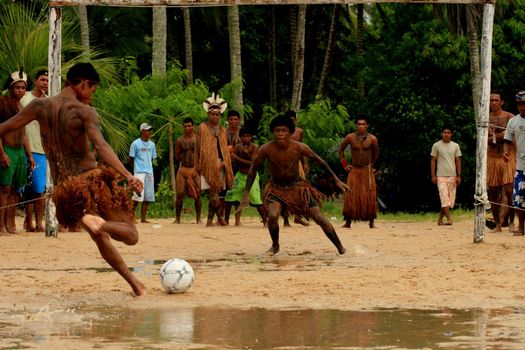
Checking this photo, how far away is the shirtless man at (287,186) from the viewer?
1459 centimetres

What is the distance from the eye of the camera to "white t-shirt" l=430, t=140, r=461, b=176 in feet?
69.5

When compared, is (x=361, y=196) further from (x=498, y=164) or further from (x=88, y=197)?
(x=88, y=197)

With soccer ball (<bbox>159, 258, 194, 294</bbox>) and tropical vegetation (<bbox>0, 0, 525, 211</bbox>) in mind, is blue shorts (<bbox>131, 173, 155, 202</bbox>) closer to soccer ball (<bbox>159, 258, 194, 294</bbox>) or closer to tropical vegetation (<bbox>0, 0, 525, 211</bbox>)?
tropical vegetation (<bbox>0, 0, 525, 211</bbox>)

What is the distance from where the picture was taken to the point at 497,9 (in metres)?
31.2

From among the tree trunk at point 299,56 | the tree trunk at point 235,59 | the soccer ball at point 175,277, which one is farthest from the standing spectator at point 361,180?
the tree trunk at point 299,56

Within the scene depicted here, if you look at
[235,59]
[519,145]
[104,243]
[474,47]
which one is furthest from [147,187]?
[474,47]

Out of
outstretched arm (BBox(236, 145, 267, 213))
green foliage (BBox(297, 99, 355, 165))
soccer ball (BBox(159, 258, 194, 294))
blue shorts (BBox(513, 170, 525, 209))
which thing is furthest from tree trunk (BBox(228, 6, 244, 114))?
soccer ball (BBox(159, 258, 194, 294))

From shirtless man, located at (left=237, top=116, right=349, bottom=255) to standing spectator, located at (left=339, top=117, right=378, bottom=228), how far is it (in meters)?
5.23

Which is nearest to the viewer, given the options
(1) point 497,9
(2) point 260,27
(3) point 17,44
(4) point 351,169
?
(4) point 351,169

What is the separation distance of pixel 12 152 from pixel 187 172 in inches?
190

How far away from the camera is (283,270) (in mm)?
12891

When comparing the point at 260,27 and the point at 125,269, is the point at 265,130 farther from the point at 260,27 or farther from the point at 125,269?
the point at 125,269

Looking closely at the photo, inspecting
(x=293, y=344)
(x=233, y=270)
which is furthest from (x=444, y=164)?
(x=293, y=344)

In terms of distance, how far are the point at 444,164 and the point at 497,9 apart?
11.0 m
